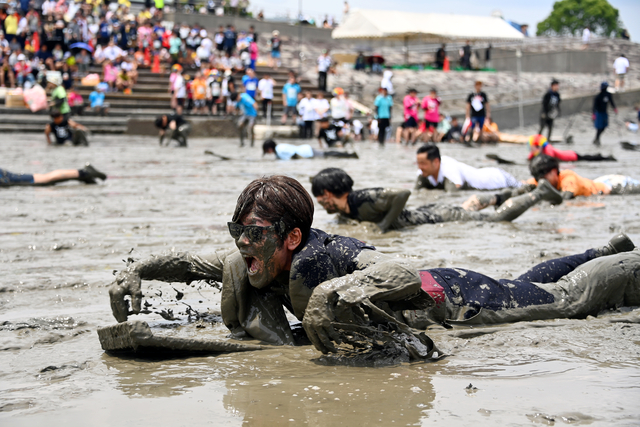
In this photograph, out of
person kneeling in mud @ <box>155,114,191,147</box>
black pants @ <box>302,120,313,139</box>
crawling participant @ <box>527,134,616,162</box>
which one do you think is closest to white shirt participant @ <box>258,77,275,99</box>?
black pants @ <box>302,120,313,139</box>

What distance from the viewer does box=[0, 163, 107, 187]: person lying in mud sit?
9398 mm

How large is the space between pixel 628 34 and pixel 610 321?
43.1m

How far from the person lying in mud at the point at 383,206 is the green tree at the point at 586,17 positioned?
79.7 meters

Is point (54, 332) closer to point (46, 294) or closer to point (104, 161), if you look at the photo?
point (46, 294)

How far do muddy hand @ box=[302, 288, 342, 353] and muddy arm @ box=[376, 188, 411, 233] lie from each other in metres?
3.71

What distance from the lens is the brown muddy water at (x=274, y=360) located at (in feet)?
7.91

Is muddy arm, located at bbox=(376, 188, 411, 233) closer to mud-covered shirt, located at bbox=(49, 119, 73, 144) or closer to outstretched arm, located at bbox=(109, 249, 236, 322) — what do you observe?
outstretched arm, located at bbox=(109, 249, 236, 322)

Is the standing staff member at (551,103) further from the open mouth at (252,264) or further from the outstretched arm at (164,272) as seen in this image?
the open mouth at (252,264)

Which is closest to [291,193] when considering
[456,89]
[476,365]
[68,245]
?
[476,365]

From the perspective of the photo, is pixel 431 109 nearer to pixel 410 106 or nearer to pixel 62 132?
pixel 410 106

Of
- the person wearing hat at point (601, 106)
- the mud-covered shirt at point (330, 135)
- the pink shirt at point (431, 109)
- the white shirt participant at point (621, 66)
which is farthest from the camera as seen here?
the white shirt participant at point (621, 66)

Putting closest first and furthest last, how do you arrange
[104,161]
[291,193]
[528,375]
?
[528,375], [291,193], [104,161]

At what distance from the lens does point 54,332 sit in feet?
11.5

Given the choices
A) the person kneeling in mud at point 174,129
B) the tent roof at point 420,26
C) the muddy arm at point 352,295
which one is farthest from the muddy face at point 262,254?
the tent roof at point 420,26
